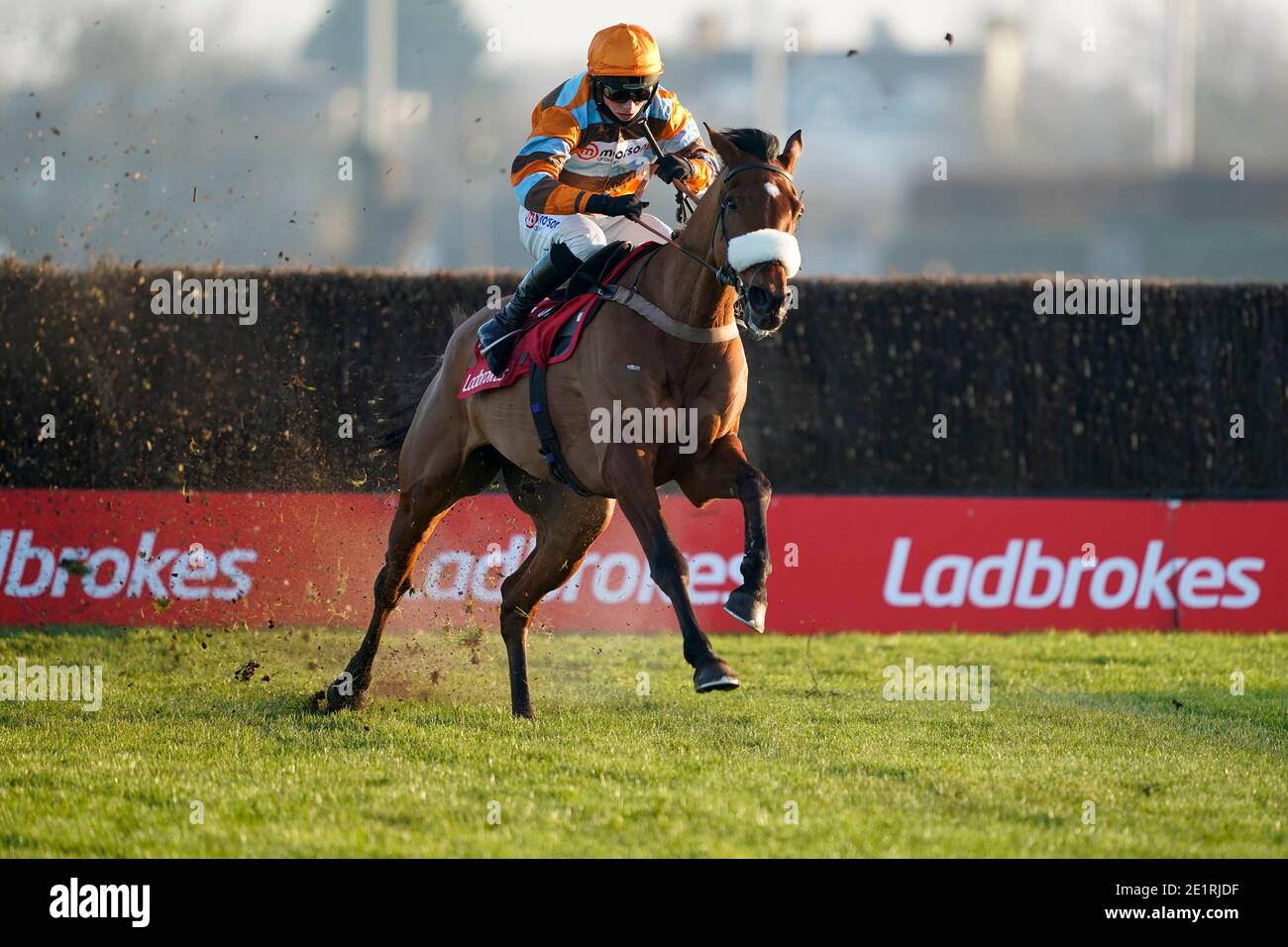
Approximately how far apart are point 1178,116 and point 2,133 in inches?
810

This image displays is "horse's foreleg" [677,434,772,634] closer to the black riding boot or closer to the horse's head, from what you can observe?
the horse's head

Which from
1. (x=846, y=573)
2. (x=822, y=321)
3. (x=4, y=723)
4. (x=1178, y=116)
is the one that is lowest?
(x=4, y=723)

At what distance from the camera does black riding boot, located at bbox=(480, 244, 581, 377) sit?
6730mm

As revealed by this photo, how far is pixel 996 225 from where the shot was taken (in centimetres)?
2931

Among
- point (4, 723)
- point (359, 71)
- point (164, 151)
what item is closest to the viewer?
point (4, 723)

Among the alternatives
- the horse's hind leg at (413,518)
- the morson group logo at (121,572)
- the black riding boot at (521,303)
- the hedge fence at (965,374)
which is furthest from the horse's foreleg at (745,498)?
the hedge fence at (965,374)

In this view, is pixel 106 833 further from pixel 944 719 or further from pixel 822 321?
pixel 822 321

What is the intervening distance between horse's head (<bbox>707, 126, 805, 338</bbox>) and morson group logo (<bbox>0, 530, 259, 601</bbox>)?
5.88m

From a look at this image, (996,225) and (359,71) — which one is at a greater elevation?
(359,71)

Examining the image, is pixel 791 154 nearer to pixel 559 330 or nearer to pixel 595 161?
pixel 595 161

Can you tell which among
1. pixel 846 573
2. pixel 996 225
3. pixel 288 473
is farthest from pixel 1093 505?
pixel 996 225

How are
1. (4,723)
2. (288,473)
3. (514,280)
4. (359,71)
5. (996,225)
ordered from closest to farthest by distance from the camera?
(4,723)
(288,473)
(514,280)
(359,71)
(996,225)

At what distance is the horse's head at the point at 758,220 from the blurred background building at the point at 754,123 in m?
12.6

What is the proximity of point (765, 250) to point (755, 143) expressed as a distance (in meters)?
0.59
